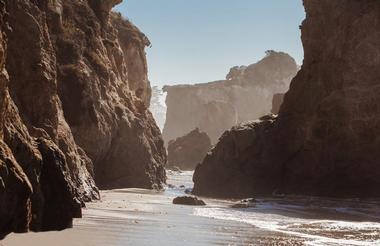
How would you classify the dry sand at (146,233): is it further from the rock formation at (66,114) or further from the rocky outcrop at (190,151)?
the rocky outcrop at (190,151)

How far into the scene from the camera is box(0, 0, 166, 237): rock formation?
12.9m

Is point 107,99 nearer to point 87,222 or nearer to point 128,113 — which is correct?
point 128,113

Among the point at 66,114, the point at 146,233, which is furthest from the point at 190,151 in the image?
the point at 146,233

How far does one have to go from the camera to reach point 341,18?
4062 centimetres

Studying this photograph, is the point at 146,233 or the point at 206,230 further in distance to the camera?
the point at 206,230

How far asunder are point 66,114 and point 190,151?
78073 millimetres

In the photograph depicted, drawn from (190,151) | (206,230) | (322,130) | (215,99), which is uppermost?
(215,99)

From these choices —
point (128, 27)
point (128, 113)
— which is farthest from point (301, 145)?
point (128, 27)

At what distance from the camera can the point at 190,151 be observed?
112 meters

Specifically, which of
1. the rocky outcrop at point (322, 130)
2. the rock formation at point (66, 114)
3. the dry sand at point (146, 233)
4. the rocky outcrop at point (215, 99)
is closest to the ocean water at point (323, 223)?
the dry sand at point (146, 233)

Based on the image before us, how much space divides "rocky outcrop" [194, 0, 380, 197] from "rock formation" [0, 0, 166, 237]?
8590 millimetres

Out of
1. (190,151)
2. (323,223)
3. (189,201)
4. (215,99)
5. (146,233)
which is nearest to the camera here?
(146,233)

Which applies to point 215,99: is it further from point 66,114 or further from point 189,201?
point 189,201

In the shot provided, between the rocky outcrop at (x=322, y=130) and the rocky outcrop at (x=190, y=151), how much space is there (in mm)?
63419
